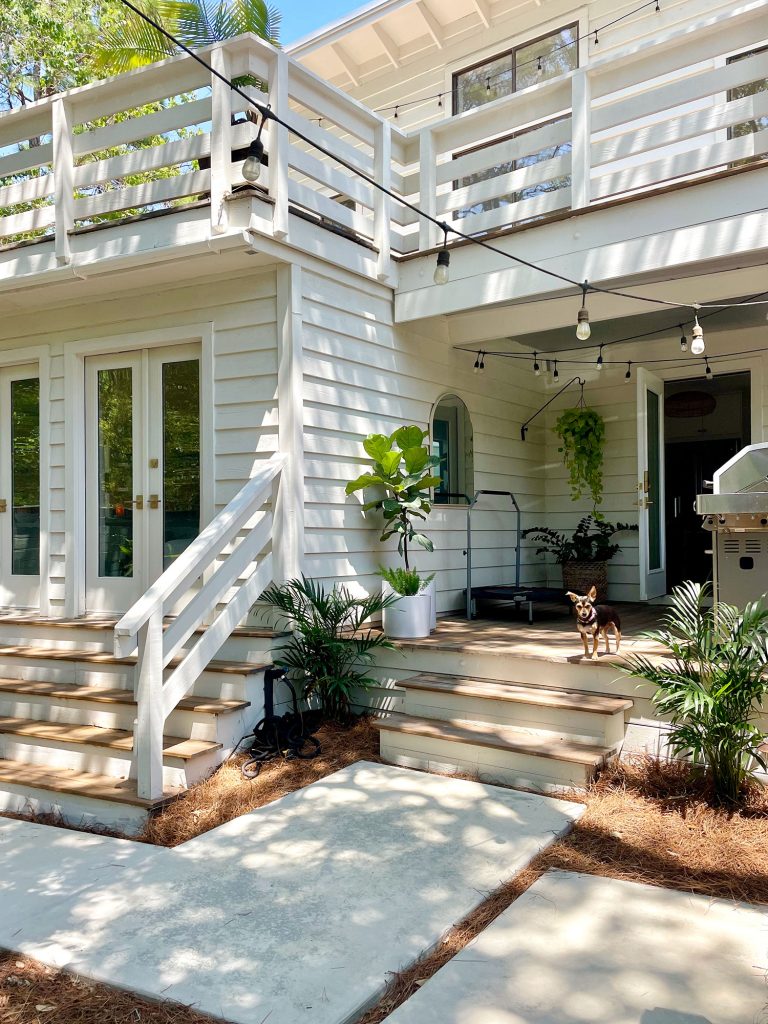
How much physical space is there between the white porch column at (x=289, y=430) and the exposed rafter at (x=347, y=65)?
4566 millimetres

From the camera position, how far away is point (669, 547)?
973cm

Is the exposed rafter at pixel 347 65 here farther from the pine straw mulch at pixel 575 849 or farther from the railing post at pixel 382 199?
the pine straw mulch at pixel 575 849

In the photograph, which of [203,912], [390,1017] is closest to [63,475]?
[203,912]

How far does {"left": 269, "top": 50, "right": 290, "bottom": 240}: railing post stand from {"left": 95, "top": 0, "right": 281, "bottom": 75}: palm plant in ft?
6.90

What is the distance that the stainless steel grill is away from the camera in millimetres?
3724

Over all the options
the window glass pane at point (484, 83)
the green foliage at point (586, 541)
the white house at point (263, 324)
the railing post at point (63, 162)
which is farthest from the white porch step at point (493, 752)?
the window glass pane at point (484, 83)

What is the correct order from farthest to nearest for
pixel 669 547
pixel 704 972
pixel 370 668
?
pixel 669 547, pixel 370 668, pixel 704 972

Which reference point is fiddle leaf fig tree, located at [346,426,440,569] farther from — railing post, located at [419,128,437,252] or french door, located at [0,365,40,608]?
french door, located at [0,365,40,608]

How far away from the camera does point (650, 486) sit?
22.3ft

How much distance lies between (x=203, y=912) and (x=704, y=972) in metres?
1.63

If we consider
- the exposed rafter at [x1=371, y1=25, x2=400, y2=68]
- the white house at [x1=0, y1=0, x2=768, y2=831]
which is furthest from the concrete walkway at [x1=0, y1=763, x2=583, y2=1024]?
the exposed rafter at [x1=371, y1=25, x2=400, y2=68]

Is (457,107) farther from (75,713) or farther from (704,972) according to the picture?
(704,972)

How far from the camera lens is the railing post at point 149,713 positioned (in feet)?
12.1

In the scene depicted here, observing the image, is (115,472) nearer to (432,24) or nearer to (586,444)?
(586,444)
